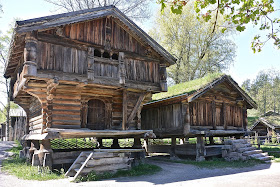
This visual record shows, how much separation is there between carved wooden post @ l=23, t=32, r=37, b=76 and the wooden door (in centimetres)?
381

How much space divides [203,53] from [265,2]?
26141mm

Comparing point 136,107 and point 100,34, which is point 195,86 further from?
point 100,34

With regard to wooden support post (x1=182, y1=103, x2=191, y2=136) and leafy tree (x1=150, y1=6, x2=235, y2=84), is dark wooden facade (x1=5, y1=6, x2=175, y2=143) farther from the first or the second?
leafy tree (x1=150, y1=6, x2=235, y2=84)

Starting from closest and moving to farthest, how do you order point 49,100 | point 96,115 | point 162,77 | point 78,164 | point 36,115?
point 78,164 < point 49,100 < point 96,115 < point 36,115 < point 162,77

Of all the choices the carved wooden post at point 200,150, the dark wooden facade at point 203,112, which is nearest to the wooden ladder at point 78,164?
the dark wooden facade at point 203,112

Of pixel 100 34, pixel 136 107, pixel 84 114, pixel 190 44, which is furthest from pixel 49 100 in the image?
pixel 190 44

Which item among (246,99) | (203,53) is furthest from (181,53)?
(246,99)

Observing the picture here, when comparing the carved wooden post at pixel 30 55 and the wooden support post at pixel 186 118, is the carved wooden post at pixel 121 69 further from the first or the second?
the wooden support post at pixel 186 118

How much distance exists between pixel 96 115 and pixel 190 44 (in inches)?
826

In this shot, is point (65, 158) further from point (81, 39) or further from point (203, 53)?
point (203, 53)

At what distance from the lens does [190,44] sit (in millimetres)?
31625

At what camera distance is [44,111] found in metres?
11.8

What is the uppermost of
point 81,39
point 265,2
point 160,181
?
point 81,39

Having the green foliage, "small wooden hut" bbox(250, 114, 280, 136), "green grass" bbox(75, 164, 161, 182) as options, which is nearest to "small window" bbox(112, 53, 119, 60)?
"green grass" bbox(75, 164, 161, 182)
